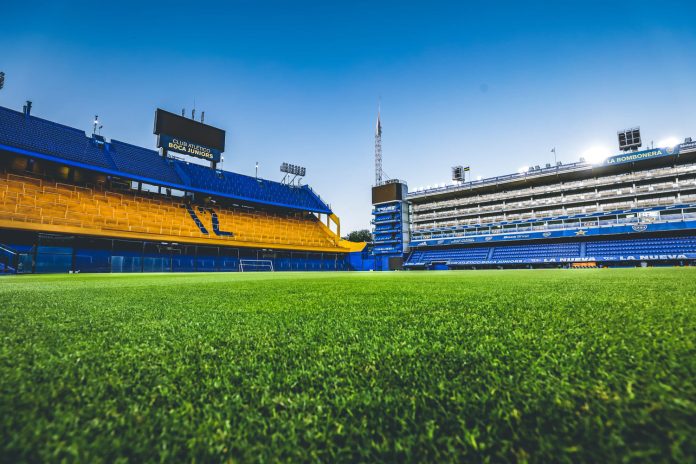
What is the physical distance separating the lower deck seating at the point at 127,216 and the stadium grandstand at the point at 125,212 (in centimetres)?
7

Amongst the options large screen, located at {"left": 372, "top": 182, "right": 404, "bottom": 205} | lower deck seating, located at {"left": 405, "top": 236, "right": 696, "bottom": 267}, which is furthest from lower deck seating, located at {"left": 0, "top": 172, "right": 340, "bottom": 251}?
large screen, located at {"left": 372, "top": 182, "right": 404, "bottom": 205}

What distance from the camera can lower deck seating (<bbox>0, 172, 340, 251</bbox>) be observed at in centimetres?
2077

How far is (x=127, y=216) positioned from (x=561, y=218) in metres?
44.2

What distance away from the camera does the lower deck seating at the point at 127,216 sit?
2077 centimetres

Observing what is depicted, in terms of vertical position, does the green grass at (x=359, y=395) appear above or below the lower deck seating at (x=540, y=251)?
below

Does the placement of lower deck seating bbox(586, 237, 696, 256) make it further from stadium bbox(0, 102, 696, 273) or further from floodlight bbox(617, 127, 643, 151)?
floodlight bbox(617, 127, 643, 151)

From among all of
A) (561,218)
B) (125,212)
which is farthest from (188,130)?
(561,218)

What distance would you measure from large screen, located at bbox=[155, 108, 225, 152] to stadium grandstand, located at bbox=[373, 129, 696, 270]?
26.7 metres

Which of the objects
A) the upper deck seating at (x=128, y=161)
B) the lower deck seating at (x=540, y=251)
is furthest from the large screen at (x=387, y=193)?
the lower deck seating at (x=540, y=251)

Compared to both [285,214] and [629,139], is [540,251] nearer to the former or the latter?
[629,139]

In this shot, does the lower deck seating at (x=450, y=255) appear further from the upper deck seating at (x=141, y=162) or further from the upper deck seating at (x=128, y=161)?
the upper deck seating at (x=141, y=162)

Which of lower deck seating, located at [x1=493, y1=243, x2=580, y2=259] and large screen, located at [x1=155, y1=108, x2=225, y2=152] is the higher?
large screen, located at [x1=155, y1=108, x2=225, y2=152]

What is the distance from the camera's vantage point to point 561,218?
38.4 m

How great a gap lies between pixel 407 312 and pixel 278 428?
1935mm
